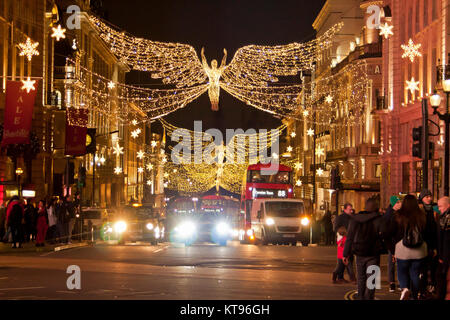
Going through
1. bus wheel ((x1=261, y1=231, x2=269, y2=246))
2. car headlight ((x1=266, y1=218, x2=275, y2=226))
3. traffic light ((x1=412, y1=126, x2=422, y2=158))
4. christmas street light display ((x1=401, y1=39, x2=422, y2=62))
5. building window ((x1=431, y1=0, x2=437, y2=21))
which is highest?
building window ((x1=431, y1=0, x2=437, y2=21))

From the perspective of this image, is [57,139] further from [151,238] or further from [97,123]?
[151,238]

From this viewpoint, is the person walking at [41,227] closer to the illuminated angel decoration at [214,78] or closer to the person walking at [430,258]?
the illuminated angel decoration at [214,78]

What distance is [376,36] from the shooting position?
212ft

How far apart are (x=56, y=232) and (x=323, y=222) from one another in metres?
13.1

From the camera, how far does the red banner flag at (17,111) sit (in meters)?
35.4

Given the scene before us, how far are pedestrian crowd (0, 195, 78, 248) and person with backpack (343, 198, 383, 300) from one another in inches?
706

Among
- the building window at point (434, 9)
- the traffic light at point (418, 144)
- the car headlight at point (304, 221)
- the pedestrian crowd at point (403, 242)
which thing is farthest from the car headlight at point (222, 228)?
the pedestrian crowd at point (403, 242)

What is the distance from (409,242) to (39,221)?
61.3 ft

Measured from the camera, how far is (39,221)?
29.0 meters

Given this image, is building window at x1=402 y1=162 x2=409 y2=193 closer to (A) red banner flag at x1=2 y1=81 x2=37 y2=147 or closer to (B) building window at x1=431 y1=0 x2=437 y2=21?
(B) building window at x1=431 y1=0 x2=437 y2=21

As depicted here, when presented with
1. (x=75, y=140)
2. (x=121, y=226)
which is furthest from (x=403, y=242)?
(x=75, y=140)

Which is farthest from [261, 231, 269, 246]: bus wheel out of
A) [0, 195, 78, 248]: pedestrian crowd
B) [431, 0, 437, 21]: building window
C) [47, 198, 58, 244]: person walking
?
[431, 0, 437, 21]: building window

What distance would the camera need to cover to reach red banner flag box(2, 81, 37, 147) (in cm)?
3544

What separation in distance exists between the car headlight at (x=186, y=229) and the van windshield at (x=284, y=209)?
11.1 ft
